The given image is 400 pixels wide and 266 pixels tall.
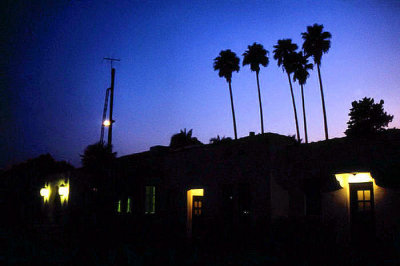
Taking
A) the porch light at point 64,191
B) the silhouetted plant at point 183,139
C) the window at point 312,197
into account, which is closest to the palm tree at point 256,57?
the silhouetted plant at point 183,139

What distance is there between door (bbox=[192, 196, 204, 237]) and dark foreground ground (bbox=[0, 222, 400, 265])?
69 centimetres

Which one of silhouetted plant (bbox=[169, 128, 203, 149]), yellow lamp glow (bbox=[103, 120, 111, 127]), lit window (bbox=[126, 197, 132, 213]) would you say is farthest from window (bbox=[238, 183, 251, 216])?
silhouetted plant (bbox=[169, 128, 203, 149])

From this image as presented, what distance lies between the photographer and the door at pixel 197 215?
15.0 m

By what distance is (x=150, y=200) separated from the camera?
17.1 meters

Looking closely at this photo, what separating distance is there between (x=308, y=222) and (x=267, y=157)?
101 inches

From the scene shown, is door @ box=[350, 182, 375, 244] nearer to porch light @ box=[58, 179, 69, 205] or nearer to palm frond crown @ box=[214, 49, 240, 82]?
porch light @ box=[58, 179, 69, 205]

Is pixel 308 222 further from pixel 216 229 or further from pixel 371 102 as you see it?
pixel 371 102

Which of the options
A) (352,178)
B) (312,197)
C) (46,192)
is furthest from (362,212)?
(46,192)

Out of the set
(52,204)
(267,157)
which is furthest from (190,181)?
(52,204)

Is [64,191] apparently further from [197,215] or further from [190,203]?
[197,215]

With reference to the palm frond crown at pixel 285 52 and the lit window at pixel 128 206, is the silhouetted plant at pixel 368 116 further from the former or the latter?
the lit window at pixel 128 206

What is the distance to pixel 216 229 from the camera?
44.0ft

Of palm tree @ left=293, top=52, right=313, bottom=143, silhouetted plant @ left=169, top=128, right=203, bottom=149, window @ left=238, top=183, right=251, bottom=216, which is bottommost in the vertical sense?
window @ left=238, top=183, right=251, bottom=216

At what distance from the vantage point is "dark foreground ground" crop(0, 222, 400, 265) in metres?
9.61
